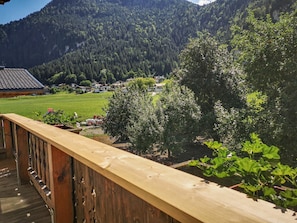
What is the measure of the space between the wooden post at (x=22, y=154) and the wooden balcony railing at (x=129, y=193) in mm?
932

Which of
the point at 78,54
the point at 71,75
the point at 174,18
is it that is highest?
the point at 174,18

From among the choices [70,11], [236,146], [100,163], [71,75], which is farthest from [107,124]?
[70,11]

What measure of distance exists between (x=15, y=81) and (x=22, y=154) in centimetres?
674

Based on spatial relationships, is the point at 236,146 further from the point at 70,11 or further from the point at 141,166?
the point at 70,11

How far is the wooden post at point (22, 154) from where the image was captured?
301cm

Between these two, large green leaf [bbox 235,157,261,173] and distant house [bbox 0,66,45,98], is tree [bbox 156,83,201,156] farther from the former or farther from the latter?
large green leaf [bbox 235,157,261,173]

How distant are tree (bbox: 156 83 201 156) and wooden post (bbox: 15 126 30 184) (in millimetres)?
3481

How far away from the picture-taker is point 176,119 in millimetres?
6426

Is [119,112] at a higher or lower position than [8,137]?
lower

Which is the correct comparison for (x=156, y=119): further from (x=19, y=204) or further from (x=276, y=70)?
(x=19, y=204)

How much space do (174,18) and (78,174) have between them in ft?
334

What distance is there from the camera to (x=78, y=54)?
8544 cm

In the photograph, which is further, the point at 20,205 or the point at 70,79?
the point at 70,79

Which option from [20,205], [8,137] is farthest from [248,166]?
[8,137]
